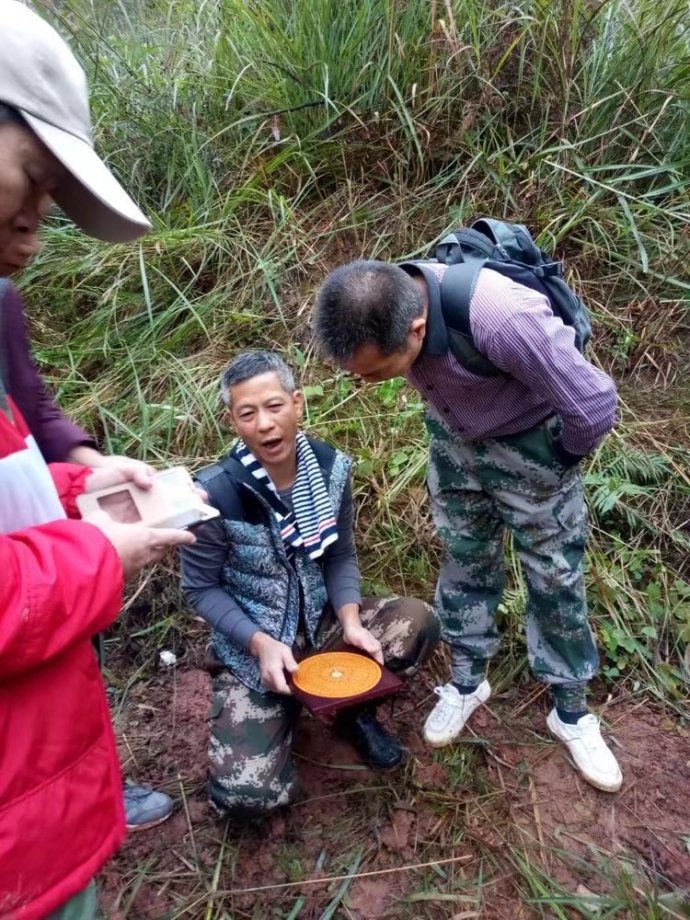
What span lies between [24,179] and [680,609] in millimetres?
2647

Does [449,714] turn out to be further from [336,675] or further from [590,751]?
[336,675]

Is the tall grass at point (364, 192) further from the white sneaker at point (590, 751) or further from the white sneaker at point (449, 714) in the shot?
the white sneaker at point (590, 751)

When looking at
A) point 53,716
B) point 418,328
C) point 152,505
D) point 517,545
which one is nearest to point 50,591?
→ point 53,716

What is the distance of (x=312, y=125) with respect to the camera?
3.88m

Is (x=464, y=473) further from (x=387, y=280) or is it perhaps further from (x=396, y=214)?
(x=396, y=214)

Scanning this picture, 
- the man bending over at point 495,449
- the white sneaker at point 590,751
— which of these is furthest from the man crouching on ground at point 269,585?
the white sneaker at point 590,751

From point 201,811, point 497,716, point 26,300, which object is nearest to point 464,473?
point 497,716

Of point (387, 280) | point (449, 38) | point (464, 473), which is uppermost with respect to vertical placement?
point (449, 38)

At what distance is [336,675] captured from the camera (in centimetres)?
199

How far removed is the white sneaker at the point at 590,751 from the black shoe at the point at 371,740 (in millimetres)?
559

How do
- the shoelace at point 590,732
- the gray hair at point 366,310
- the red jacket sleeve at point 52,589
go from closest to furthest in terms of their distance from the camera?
the red jacket sleeve at point 52,589, the gray hair at point 366,310, the shoelace at point 590,732

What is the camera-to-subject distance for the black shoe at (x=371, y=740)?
225cm

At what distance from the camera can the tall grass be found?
3395 millimetres

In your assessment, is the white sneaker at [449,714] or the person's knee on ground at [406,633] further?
the white sneaker at [449,714]
